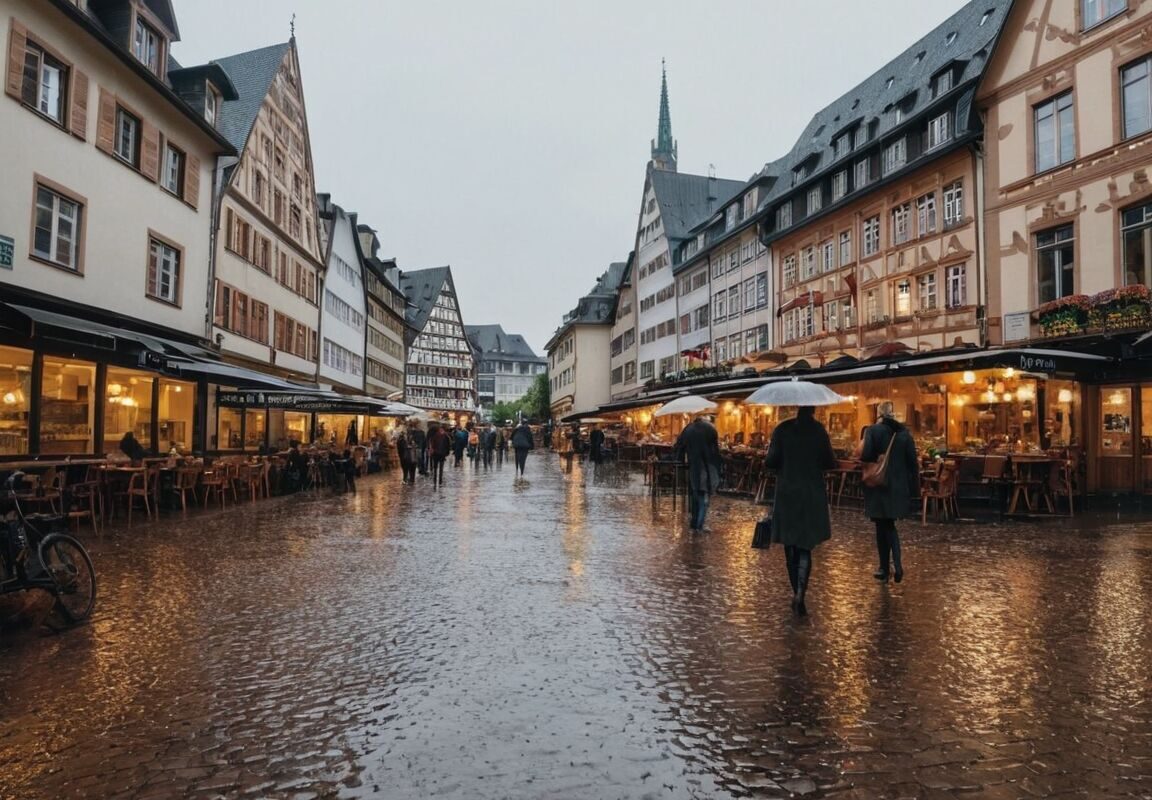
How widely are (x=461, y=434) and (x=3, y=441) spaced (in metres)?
28.4

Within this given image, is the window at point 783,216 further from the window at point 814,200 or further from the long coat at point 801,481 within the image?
the long coat at point 801,481

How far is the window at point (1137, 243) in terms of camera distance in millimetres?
18016

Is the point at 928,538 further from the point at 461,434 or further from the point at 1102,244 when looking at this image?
the point at 461,434

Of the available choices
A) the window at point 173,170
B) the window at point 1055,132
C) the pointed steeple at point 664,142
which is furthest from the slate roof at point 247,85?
the pointed steeple at point 664,142

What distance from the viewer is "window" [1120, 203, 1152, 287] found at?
1802 cm

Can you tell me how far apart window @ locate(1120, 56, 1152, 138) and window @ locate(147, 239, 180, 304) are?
24445 millimetres

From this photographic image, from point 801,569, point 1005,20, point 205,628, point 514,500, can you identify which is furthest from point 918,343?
point 205,628

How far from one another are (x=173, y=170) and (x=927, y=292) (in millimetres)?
23260

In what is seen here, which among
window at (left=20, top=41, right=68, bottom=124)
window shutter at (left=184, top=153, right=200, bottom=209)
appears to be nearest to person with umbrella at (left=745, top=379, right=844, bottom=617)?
window at (left=20, top=41, right=68, bottom=124)

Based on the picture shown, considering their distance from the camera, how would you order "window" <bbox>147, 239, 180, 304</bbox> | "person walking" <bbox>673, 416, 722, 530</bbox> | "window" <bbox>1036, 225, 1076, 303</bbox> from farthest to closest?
"window" <bbox>147, 239, 180, 304</bbox>, "window" <bbox>1036, 225, 1076, 303</bbox>, "person walking" <bbox>673, 416, 722, 530</bbox>

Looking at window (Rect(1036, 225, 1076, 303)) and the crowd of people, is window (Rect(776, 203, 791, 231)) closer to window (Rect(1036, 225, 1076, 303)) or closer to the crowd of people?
the crowd of people

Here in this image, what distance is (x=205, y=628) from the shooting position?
6.75m

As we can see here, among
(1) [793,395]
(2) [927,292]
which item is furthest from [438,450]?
(1) [793,395]

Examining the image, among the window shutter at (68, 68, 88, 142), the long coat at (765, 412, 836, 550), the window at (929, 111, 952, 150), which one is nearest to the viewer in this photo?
the long coat at (765, 412, 836, 550)
